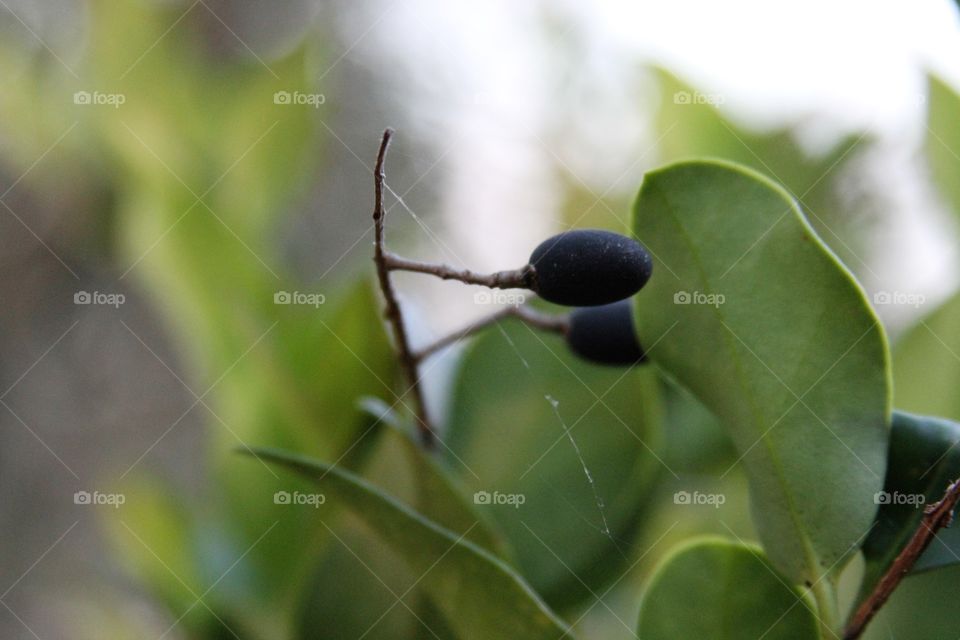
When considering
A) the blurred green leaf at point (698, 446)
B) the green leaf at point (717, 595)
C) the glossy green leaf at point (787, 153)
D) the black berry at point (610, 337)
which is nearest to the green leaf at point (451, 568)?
the green leaf at point (717, 595)

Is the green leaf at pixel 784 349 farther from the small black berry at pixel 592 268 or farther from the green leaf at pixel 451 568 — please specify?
the green leaf at pixel 451 568

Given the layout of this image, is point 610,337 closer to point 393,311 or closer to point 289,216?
point 393,311

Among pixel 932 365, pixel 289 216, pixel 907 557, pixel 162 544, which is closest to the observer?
pixel 907 557

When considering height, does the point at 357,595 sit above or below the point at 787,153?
below

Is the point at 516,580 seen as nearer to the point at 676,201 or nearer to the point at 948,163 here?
the point at 676,201

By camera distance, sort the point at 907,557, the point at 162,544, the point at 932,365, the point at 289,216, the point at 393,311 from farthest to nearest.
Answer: the point at 289,216, the point at 162,544, the point at 932,365, the point at 393,311, the point at 907,557

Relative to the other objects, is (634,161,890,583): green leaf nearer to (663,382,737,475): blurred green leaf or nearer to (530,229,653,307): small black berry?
(530,229,653,307): small black berry

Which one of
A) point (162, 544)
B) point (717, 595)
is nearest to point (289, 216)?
point (162, 544)

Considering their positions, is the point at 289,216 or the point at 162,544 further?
the point at 289,216
